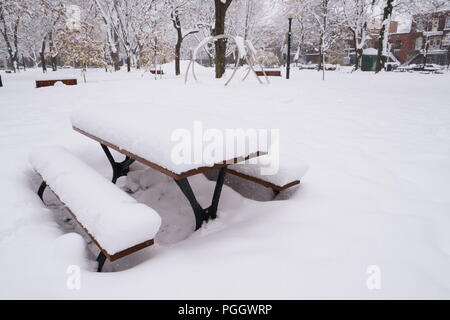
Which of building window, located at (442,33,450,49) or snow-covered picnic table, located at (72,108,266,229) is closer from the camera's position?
snow-covered picnic table, located at (72,108,266,229)

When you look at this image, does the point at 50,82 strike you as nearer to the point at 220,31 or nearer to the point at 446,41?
the point at 220,31

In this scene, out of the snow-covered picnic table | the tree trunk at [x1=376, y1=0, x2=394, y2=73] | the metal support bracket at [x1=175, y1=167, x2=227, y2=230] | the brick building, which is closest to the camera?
the snow-covered picnic table

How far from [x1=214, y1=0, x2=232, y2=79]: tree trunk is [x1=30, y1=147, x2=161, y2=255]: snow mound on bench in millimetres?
10060

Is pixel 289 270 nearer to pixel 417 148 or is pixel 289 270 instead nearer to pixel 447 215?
pixel 447 215

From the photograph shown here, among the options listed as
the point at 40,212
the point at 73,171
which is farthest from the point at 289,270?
the point at 40,212

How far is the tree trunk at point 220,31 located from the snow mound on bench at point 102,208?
10.1 meters

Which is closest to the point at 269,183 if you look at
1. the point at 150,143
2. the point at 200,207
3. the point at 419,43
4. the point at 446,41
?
A: the point at 200,207

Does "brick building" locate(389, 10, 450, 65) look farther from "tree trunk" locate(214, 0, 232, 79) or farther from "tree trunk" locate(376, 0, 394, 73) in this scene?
"tree trunk" locate(214, 0, 232, 79)

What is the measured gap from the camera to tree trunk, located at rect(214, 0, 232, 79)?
1095cm

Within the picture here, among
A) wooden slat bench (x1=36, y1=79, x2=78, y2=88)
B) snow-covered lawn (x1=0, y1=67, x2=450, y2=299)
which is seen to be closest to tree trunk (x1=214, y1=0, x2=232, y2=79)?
wooden slat bench (x1=36, y1=79, x2=78, y2=88)

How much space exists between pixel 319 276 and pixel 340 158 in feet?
6.74

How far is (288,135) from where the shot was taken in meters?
4.26

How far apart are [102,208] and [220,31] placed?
35.2 ft

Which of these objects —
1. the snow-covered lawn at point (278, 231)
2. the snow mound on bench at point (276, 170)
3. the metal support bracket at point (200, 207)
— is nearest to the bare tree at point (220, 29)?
the snow-covered lawn at point (278, 231)
